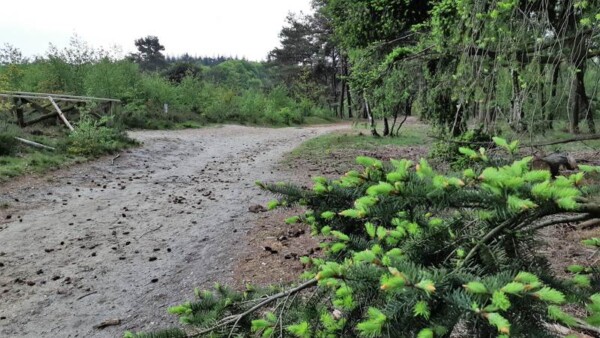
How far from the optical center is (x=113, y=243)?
4840 mm

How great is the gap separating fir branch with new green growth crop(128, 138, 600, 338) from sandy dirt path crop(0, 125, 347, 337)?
6.65ft

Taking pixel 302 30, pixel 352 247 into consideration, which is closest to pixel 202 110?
pixel 302 30

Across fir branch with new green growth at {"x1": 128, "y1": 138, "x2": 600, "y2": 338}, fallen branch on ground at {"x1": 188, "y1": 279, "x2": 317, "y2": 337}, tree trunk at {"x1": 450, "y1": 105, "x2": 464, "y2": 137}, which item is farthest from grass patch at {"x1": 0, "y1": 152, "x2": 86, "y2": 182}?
fir branch with new green growth at {"x1": 128, "y1": 138, "x2": 600, "y2": 338}

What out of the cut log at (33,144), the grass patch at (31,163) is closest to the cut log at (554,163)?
the grass patch at (31,163)

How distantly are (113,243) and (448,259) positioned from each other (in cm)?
446

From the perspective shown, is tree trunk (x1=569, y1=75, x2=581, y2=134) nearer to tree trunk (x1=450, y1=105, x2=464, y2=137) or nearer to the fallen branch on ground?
tree trunk (x1=450, y1=105, x2=464, y2=137)

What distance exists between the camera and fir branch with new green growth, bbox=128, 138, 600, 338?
1.04 metres

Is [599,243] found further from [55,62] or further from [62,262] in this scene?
[55,62]

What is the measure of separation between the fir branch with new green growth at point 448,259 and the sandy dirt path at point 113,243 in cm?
203

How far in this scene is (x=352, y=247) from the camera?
166cm

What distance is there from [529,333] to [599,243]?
2.47 feet

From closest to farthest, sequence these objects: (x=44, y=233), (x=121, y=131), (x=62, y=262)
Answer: (x=62, y=262), (x=44, y=233), (x=121, y=131)

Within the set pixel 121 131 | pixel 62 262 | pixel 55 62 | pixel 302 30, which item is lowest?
pixel 62 262

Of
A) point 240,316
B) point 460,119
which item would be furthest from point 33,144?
point 240,316
